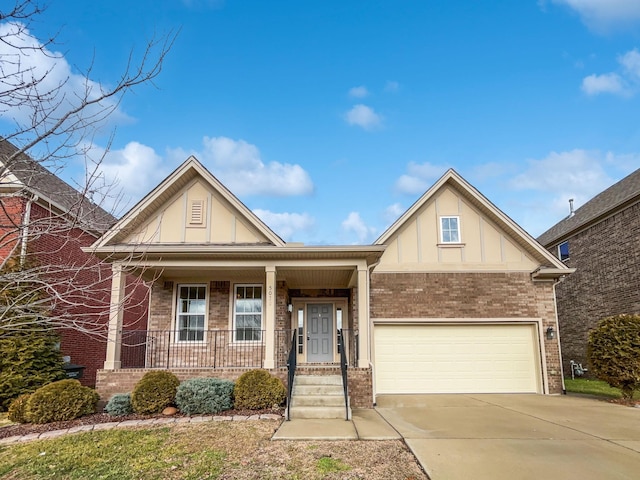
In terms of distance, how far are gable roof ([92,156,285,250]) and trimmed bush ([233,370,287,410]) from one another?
3.56 metres

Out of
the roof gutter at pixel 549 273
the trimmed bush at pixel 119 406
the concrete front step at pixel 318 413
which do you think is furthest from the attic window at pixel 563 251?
the trimmed bush at pixel 119 406

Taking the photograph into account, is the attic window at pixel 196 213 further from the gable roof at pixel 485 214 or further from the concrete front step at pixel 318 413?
the concrete front step at pixel 318 413

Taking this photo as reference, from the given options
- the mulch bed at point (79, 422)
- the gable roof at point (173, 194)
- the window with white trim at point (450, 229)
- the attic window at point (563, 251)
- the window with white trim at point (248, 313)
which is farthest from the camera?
the attic window at point (563, 251)

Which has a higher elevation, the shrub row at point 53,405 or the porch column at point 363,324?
the porch column at point 363,324

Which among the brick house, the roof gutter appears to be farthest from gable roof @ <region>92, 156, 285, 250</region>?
the roof gutter

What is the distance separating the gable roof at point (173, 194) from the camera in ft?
37.3

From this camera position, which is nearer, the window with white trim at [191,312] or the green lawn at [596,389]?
the green lawn at [596,389]

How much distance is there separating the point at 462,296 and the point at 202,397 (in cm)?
784

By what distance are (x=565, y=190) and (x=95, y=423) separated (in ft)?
82.0

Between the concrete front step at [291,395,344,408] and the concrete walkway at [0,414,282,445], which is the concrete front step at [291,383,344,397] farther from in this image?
the concrete walkway at [0,414,282,445]

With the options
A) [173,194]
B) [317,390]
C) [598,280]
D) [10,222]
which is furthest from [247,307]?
[598,280]

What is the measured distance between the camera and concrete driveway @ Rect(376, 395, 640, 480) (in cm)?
512

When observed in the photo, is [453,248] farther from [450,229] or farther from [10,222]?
[10,222]

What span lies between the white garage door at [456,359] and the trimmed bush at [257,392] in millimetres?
4185
